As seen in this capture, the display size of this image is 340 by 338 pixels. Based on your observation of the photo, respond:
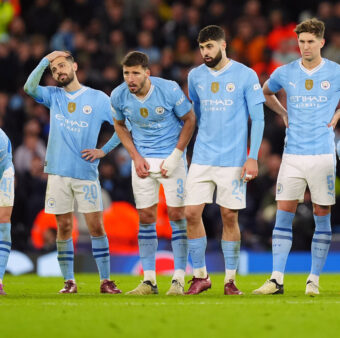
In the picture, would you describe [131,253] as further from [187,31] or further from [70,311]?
[70,311]

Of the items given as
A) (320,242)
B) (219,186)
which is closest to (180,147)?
(219,186)

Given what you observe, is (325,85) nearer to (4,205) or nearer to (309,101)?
(309,101)

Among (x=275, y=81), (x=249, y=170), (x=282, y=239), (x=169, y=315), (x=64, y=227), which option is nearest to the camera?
(x=169, y=315)

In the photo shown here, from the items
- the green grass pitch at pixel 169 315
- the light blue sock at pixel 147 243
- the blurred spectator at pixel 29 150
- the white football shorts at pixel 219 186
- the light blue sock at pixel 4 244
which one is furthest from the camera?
the blurred spectator at pixel 29 150

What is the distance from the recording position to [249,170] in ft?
29.4

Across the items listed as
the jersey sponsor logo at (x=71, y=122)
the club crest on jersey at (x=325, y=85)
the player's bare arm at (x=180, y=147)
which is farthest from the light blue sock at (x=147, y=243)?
the club crest on jersey at (x=325, y=85)

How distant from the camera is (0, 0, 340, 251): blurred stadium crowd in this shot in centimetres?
1510

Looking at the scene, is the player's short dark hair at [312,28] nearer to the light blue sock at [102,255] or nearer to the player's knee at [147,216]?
the player's knee at [147,216]

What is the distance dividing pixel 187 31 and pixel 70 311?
1130 centimetres

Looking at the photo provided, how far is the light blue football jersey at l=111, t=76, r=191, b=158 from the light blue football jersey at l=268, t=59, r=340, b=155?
1.00 metres

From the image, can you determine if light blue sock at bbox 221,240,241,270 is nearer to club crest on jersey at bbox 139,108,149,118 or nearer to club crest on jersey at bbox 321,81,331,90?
club crest on jersey at bbox 139,108,149,118

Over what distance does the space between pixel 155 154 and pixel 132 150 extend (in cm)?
22

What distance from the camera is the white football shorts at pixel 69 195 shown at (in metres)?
9.72

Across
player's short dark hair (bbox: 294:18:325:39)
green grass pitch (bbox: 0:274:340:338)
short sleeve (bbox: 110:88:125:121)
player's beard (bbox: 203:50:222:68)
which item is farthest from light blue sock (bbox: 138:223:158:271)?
player's short dark hair (bbox: 294:18:325:39)
